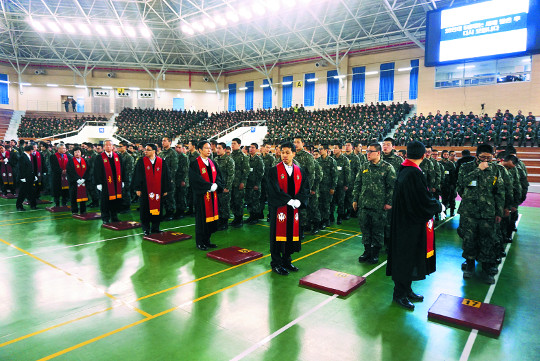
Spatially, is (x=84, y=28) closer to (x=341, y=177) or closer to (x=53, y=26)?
(x=53, y=26)

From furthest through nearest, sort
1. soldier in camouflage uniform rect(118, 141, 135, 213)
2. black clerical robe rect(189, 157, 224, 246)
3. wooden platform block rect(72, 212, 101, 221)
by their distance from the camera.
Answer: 1. soldier in camouflage uniform rect(118, 141, 135, 213)
2. wooden platform block rect(72, 212, 101, 221)
3. black clerical robe rect(189, 157, 224, 246)

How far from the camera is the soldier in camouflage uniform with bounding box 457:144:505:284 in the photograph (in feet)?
15.5

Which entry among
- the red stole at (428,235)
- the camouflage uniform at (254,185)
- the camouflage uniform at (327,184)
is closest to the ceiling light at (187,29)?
the camouflage uniform at (254,185)

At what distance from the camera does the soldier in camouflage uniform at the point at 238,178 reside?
8117mm

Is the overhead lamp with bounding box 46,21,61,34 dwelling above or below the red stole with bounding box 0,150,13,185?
above

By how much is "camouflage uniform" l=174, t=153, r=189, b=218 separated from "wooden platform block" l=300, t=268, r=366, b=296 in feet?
16.6

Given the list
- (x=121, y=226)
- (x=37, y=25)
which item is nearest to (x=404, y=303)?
(x=121, y=226)

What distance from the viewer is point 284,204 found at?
185 inches

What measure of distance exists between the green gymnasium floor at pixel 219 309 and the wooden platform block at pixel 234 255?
0.13 m

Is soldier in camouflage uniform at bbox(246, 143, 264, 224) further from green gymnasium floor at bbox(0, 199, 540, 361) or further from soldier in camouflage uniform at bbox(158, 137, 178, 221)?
green gymnasium floor at bbox(0, 199, 540, 361)

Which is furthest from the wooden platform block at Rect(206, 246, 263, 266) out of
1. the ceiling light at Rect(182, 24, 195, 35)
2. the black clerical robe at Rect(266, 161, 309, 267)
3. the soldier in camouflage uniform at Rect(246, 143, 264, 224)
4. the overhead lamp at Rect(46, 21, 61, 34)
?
the overhead lamp at Rect(46, 21, 61, 34)

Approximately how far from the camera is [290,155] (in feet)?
16.0

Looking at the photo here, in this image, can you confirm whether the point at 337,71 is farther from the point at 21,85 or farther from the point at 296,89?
the point at 21,85

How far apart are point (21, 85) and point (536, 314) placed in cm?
3864
